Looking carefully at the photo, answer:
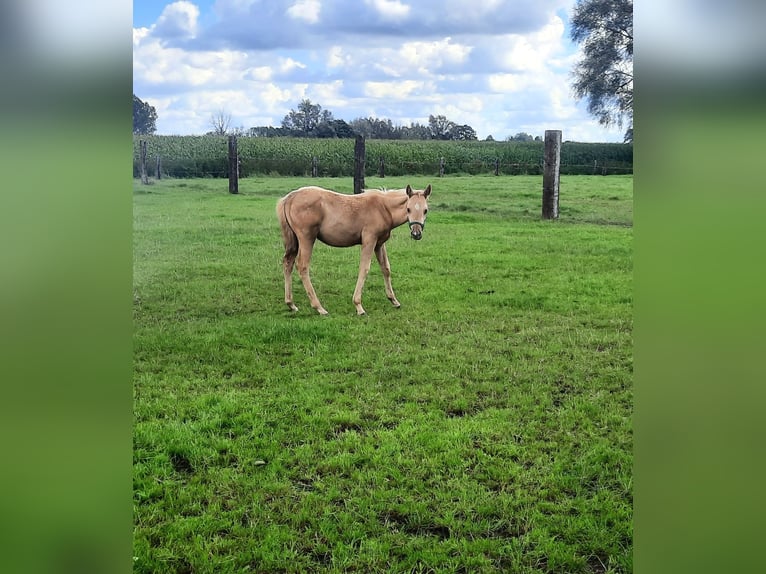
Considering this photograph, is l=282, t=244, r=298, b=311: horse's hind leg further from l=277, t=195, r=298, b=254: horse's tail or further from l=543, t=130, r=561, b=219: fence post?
l=543, t=130, r=561, b=219: fence post

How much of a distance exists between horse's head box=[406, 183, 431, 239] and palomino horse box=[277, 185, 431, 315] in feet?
1.04

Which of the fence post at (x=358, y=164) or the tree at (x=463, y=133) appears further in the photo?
the tree at (x=463, y=133)

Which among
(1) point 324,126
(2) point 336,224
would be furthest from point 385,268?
(1) point 324,126

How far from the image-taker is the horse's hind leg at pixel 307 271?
4.06m

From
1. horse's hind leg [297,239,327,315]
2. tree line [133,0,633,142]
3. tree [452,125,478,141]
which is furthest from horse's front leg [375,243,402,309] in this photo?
tree [452,125,478,141]

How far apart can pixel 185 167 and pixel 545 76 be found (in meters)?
2.60

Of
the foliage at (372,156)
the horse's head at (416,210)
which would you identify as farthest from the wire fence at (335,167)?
the horse's head at (416,210)

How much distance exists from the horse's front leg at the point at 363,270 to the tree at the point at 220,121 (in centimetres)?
139

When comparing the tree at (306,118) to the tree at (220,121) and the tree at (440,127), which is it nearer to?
the tree at (220,121)

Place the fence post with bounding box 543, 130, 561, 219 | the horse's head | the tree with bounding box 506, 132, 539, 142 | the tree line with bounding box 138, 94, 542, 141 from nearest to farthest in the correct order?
the horse's head, the tree line with bounding box 138, 94, 542, 141, the tree with bounding box 506, 132, 539, 142, the fence post with bounding box 543, 130, 561, 219

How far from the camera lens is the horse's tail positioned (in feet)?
13.7

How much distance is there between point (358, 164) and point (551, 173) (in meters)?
1.48
